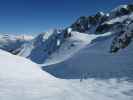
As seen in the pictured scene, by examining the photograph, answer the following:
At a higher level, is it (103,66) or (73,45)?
(73,45)

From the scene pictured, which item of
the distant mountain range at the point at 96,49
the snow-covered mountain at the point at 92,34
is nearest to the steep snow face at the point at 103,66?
the distant mountain range at the point at 96,49

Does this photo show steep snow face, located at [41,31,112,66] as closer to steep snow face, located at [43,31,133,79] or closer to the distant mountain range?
the distant mountain range

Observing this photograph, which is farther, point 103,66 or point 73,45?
point 73,45

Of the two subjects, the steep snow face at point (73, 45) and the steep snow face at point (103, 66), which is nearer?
the steep snow face at point (103, 66)

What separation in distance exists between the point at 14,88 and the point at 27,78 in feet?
7.30

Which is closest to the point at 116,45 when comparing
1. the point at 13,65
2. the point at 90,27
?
the point at 13,65

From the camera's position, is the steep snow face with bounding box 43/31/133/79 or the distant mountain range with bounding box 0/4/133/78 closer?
the steep snow face with bounding box 43/31/133/79

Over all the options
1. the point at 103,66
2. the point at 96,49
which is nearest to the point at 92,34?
the point at 96,49

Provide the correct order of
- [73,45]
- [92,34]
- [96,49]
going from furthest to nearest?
[92,34]
[73,45]
[96,49]

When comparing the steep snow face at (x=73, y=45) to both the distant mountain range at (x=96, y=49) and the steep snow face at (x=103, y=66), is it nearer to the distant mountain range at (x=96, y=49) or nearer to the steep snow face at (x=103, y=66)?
the distant mountain range at (x=96, y=49)

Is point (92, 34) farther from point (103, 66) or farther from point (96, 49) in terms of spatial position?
point (103, 66)

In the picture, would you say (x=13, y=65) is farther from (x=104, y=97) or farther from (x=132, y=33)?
(x=132, y=33)

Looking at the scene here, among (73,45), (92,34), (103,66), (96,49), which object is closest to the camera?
(103,66)

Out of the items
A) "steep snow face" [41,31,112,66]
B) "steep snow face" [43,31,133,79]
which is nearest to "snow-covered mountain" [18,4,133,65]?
"steep snow face" [41,31,112,66]
